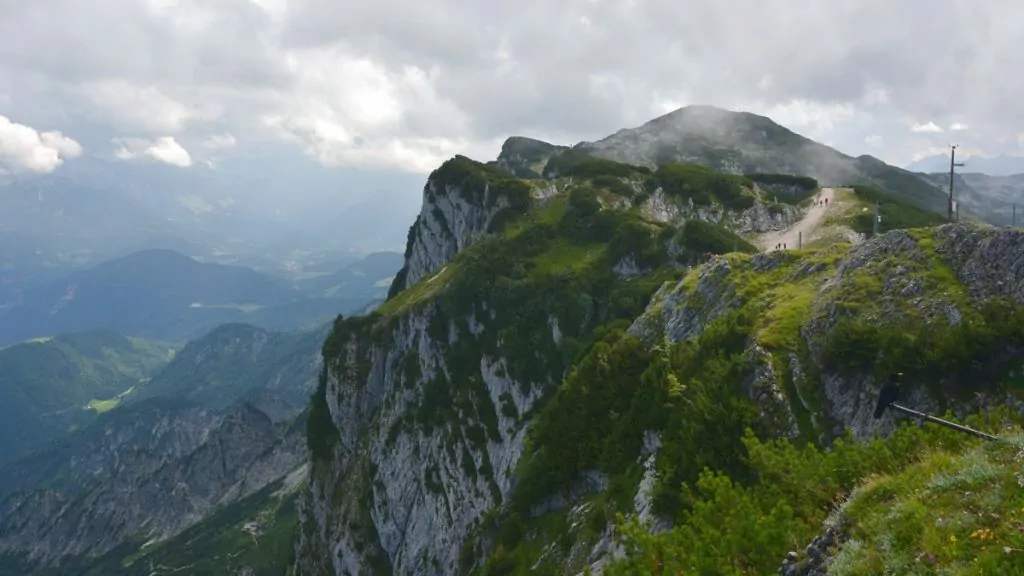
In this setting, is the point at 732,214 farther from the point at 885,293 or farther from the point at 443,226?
the point at 885,293

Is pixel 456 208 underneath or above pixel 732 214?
above

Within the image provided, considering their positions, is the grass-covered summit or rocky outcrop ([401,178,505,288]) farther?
rocky outcrop ([401,178,505,288])

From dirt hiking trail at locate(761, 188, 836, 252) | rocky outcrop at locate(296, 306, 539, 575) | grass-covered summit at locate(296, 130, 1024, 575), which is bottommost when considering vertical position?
rocky outcrop at locate(296, 306, 539, 575)

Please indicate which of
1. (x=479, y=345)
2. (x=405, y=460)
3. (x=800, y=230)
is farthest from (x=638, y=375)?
(x=800, y=230)

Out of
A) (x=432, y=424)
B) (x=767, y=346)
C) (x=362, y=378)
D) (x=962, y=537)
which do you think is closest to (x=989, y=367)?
(x=767, y=346)

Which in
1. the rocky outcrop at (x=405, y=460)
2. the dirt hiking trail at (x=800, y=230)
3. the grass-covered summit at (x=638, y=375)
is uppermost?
the dirt hiking trail at (x=800, y=230)

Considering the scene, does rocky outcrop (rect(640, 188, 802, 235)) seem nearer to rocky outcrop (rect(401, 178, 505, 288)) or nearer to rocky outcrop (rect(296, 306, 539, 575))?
rocky outcrop (rect(401, 178, 505, 288))

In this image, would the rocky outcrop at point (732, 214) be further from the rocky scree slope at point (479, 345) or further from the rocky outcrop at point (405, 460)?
the rocky outcrop at point (405, 460)

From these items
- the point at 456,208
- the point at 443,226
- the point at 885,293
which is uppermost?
the point at 456,208

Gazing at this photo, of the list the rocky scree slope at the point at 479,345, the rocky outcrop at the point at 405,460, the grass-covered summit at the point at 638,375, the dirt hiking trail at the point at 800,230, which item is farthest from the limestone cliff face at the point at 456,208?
the dirt hiking trail at the point at 800,230

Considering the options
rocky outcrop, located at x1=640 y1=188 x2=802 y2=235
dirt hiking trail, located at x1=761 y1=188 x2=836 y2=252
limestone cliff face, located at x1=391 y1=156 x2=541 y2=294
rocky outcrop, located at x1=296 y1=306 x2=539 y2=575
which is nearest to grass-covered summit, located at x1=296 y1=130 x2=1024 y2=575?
rocky outcrop, located at x1=296 y1=306 x2=539 y2=575
